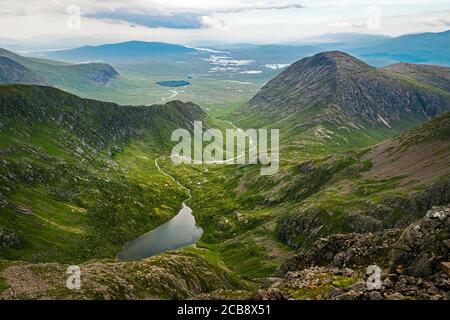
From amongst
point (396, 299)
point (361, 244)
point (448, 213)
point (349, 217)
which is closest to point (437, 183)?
point (349, 217)

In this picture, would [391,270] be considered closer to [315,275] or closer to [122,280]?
[315,275]

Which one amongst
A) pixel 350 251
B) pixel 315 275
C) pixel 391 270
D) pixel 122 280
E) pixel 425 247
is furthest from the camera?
pixel 122 280

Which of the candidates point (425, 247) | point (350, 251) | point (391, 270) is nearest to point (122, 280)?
point (350, 251)

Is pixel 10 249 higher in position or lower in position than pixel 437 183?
lower

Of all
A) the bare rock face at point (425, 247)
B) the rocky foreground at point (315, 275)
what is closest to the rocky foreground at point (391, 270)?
the bare rock face at point (425, 247)

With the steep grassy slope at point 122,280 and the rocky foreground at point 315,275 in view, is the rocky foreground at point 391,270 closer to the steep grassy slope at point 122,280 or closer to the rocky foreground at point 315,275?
the rocky foreground at point 315,275

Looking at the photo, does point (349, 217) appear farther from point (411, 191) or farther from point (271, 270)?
point (271, 270)
